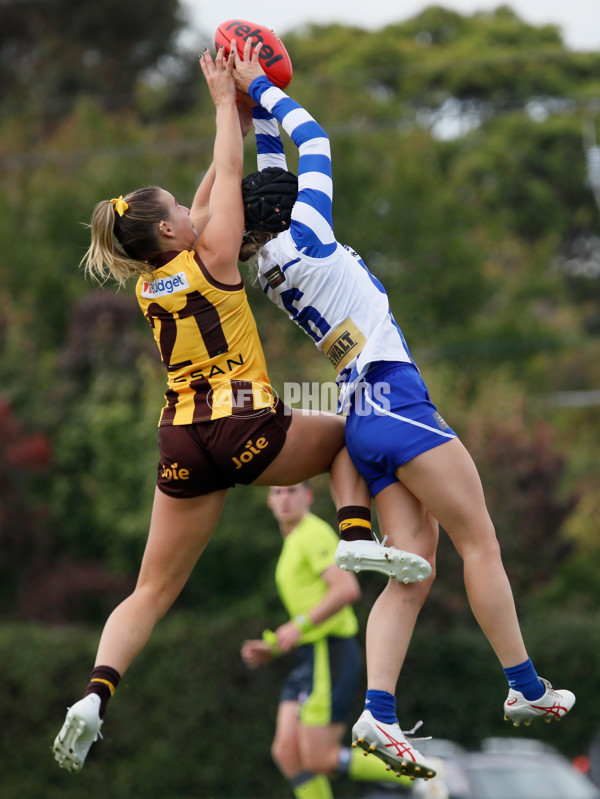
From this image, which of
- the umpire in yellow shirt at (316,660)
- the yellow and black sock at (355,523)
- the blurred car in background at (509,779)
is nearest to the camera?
the yellow and black sock at (355,523)

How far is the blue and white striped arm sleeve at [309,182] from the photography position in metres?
4.11

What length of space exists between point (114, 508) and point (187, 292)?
975 centimetres

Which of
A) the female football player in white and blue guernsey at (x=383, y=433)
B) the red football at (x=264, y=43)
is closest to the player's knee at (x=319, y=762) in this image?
the female football player in white and blue guernsey at (x=383, y=433)

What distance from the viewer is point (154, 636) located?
11.4m

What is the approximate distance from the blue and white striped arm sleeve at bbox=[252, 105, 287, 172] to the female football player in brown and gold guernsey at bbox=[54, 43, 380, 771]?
170 mm

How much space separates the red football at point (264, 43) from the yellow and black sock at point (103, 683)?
2.44 meters

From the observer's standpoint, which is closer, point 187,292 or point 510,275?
point 187,292

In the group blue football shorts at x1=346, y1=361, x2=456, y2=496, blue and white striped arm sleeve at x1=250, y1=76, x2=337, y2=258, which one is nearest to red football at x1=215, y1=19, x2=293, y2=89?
blue and white striped arm sleeve at x1=250, y1=76, x2=337, y2=258

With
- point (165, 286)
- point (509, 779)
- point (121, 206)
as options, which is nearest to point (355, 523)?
point (165, 286)

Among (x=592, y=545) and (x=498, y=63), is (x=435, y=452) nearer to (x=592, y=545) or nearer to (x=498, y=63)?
(x=592, y=545)

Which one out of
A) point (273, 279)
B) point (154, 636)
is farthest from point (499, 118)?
point (273, 279)

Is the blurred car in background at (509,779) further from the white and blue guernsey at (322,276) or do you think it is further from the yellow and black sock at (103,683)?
the white and blue guernsey at (322,276)

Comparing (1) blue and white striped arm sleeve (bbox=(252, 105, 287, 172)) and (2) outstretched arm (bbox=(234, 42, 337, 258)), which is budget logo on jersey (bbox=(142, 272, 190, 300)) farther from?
(1) blue and white striped arm sleeve (bbox=(252, 105, 287, 172))

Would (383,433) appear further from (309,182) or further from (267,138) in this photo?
(267,138)
